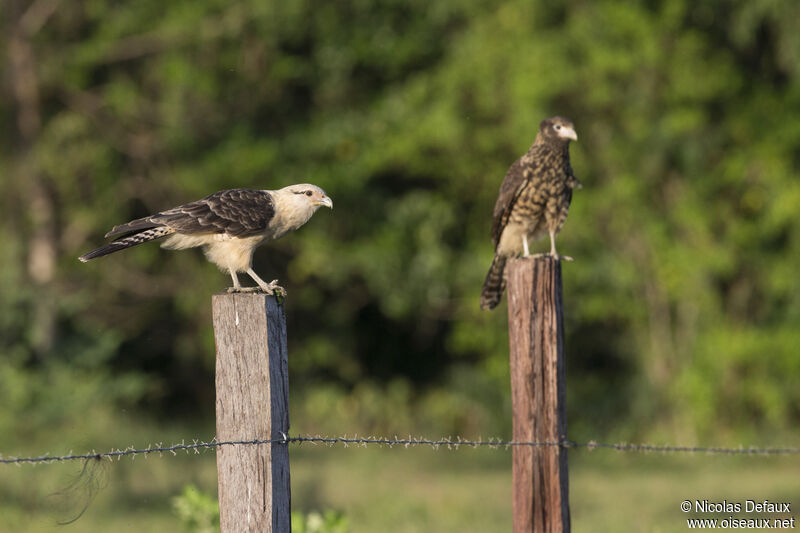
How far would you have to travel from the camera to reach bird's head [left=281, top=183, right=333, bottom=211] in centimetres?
520

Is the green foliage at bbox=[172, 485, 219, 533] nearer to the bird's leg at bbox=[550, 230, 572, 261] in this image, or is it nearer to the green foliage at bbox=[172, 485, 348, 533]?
the green foliage at bbox=[172, 485, 348, 533]

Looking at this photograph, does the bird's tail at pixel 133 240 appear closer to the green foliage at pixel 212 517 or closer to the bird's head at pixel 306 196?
the bird's head at pixel 306 196

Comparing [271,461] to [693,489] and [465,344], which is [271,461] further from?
[465,344]

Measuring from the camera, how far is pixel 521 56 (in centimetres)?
1387

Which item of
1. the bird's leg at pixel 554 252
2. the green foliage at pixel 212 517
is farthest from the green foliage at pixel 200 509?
the bird's leg at pixel 554 252

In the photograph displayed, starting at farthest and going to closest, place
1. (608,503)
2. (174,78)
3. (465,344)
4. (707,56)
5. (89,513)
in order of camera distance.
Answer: (465,344) → (174,78) → (707,56) → (608,503) → (89,513)

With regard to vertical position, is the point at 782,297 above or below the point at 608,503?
above

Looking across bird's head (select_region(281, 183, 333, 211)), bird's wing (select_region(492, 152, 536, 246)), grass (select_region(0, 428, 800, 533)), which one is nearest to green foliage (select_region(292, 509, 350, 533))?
bird's head (select_region(281, 183, 333, 211))

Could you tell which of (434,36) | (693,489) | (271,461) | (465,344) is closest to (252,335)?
(271,461)

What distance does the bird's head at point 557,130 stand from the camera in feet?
20.2

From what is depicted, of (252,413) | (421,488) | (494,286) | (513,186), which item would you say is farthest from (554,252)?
(421,488)

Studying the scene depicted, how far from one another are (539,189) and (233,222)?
2.01 meters

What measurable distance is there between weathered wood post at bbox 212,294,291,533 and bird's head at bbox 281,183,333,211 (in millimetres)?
1824

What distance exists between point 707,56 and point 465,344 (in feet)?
16.6
